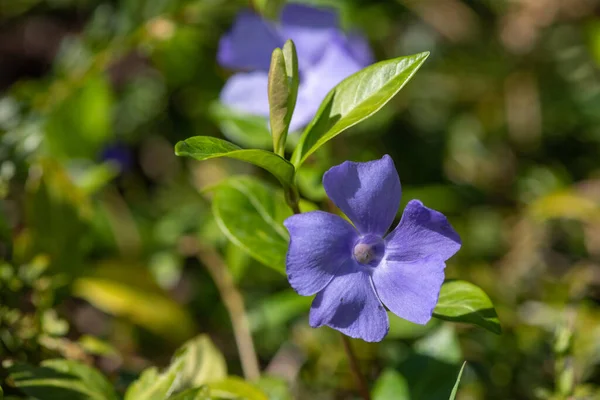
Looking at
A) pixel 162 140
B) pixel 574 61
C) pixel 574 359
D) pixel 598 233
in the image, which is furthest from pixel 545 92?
pixel 162 140

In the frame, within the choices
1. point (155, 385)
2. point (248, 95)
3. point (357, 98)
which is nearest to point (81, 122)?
point (248, 95)

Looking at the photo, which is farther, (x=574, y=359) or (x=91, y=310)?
(x=91, y=310)

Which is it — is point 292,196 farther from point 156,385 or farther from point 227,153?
point 156,385

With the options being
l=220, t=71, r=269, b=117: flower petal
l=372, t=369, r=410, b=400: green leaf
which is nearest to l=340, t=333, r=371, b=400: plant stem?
l=372, t=369, r=410, b=400: green leaf

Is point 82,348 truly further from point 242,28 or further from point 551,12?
point 551,12

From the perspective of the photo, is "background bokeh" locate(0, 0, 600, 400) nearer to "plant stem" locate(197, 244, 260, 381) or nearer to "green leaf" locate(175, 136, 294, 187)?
"plant stem" locate(197, 244, 260, 381)

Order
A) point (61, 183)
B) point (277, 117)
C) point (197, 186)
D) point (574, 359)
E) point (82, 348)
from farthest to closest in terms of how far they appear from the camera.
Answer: point (197, 186) < point (61, 183) < point (574, 359) < point (82, 348) < point (277, 117)

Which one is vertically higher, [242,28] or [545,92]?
[242,28]

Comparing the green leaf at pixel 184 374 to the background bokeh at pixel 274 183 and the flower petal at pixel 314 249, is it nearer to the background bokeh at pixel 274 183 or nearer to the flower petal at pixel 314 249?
the background bokeh at pixel 274 183
